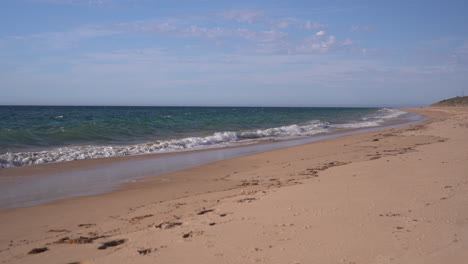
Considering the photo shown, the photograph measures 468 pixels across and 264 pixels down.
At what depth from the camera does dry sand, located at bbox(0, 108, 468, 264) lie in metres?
3.75

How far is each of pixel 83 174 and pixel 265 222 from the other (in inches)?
264

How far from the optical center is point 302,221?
15.1ft

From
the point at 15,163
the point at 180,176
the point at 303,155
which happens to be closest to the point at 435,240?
the point at 180,176

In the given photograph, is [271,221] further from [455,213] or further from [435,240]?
[455,213]

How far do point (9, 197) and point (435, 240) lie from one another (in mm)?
7210

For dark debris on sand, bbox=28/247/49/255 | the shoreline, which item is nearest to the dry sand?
dark debris on sand, bbox=28/247/49/255

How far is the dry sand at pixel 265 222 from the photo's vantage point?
3750 mm

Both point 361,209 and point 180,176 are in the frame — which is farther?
point 180,176

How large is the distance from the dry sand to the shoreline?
678 millimetres

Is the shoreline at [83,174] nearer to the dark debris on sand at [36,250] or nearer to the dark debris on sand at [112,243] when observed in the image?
the dark debris on sand at [36,250]

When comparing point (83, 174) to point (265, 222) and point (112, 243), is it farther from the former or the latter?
point (265, 222)

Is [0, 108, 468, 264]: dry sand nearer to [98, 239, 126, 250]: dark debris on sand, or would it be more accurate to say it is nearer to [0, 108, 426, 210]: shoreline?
[98, 239, 126, 250]: dark debris on sand

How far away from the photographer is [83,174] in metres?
9.82

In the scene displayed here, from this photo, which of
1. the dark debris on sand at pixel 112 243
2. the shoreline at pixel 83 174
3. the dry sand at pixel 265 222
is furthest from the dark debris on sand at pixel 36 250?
the shoreline at pixel 83 174
